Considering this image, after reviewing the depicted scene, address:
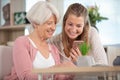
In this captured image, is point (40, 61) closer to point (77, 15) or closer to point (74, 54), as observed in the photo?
point (74, 54)

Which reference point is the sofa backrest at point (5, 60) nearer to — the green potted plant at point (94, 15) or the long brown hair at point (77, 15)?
the long brown hair at point (77, 15)

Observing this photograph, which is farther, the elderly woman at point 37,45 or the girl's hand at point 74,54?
the girl's hand at point 74,54

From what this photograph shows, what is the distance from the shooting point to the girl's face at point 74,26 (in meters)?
1.98

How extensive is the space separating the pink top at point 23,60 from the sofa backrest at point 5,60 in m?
0.08

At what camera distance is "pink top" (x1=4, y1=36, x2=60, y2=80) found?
→ 1668 millimetres

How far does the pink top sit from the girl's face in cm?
32

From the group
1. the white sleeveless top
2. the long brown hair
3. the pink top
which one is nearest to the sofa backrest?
the pink top

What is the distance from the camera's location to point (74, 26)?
1.99 m

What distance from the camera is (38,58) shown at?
1809mm

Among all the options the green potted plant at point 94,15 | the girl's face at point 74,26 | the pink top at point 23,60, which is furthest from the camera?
the green potted plant at point 94,15

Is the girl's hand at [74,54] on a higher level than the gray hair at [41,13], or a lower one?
lower

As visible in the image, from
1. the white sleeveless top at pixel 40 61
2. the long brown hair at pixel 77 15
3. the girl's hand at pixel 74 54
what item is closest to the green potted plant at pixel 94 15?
the long brown hair at pixel 77 15

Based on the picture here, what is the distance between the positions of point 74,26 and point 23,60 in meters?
0.48

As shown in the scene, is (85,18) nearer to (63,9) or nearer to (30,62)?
(30,62)
